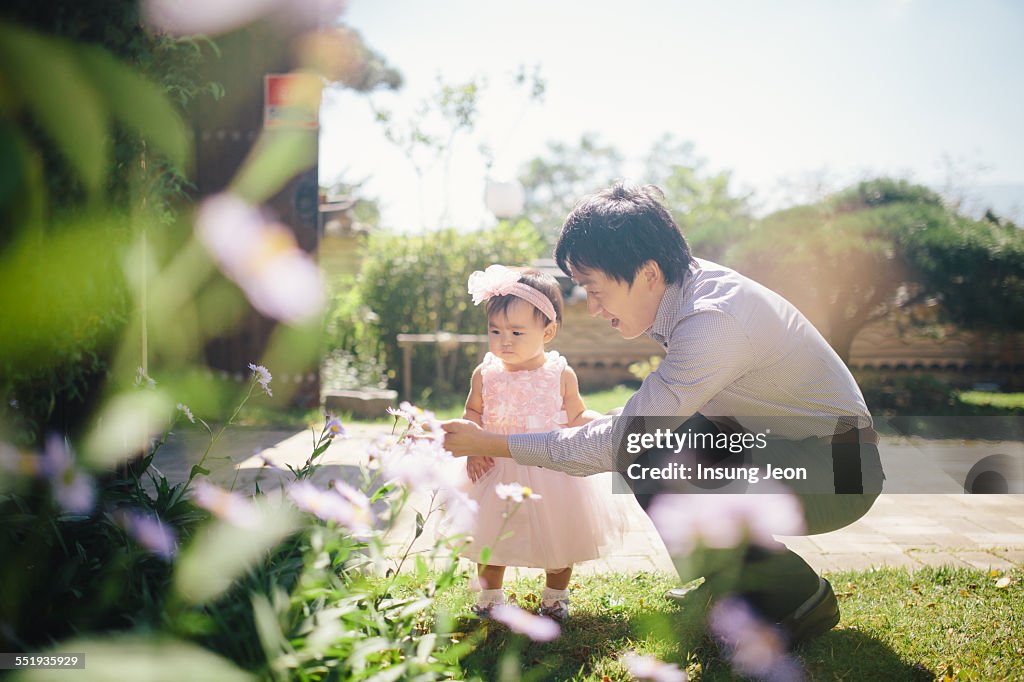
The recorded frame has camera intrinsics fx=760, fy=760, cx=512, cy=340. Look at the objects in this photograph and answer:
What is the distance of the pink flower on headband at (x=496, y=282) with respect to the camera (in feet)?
9.23

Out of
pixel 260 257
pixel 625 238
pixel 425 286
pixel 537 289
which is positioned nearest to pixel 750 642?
pixel 625 238

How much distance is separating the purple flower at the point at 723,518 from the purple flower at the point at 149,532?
1397 mm

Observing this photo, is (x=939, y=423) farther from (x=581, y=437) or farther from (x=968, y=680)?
(x=581, y=437)

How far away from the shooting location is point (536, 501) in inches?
103

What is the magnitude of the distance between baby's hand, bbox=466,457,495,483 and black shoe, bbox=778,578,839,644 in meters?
1.07

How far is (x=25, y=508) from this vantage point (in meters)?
1.76

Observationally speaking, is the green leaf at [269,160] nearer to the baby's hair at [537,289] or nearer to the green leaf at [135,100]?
the green leaf at [135,100]

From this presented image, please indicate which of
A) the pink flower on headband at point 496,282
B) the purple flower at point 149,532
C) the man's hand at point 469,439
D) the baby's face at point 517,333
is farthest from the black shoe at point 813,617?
the purple flower at point 149,532

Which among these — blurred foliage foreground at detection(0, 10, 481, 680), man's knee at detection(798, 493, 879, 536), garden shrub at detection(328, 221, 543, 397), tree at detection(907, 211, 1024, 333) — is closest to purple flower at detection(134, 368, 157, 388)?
blurred foliage foreground at detection(0, 10, 481, 680)

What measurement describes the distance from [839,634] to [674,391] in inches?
40.5

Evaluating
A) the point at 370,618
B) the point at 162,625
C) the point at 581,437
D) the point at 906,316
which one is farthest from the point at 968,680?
the point at 906,316

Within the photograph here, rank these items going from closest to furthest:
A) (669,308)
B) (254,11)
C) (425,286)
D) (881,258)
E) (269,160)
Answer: (669,308)
(254,11)
(269,160)
(881,258)
(425,286)

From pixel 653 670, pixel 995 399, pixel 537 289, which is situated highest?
pixel 537 289

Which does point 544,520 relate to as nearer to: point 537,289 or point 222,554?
point 537,289
